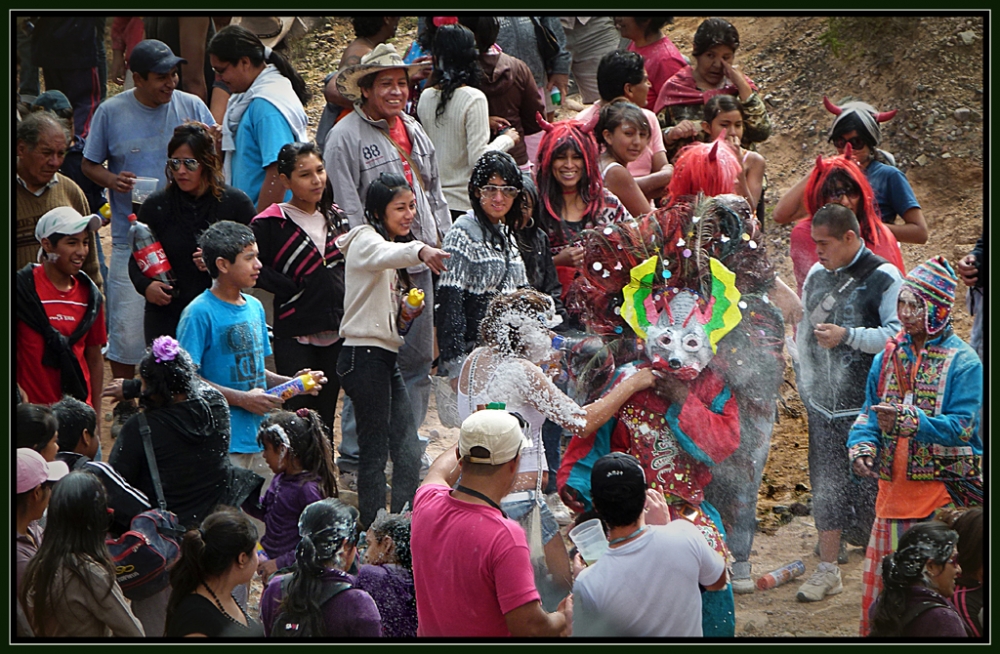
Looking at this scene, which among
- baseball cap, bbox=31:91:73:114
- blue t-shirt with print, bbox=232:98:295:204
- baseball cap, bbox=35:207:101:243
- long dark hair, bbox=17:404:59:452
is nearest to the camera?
long dark hair, bbox=17:404:59:452

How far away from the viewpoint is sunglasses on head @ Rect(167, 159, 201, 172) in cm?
542

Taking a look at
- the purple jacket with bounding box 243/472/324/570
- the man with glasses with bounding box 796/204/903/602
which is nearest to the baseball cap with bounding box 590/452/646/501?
the purple jacket with bounding box 243/472/324/570

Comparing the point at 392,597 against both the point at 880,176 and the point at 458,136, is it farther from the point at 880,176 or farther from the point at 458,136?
the point at 880,176

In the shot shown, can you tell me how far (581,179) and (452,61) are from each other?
114 centimetres

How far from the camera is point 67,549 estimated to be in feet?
12.5

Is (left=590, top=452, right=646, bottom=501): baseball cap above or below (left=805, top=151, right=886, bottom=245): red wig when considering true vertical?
below

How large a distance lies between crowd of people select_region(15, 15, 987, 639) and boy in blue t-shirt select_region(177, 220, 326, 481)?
0.04 feet

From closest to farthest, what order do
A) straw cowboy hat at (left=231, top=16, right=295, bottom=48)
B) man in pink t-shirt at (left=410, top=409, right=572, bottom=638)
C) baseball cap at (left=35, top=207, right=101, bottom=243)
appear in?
man in pink t-shirt at (left=410, top=409, right=572, bottom=638)
baseball cap at (left=35, top=207, right=101, bottom=243)
straw cowboy hat at (left=231, top=16, right=295, bottom=48)

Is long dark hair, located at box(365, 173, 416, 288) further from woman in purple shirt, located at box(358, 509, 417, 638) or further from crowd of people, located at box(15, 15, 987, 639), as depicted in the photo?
woman in purple shirt, located at box(358, 509, 417, 638)

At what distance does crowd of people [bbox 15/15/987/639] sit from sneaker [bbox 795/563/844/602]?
0.8 inches

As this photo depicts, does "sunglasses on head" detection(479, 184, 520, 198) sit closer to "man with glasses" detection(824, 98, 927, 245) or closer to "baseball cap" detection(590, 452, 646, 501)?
"man with glasses" detection(824, 98, 927, 245)

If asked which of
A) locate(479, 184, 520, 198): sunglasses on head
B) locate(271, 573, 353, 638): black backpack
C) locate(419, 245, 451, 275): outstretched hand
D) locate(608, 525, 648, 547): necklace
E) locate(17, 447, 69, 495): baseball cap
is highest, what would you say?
locate(479, 184, 520, 198): sunglasses on head

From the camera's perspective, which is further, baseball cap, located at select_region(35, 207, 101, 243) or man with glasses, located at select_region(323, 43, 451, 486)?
man with glasses, located at select_region(323, 43, 451, 486)

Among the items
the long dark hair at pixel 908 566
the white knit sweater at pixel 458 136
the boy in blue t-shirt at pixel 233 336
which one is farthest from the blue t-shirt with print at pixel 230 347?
the long dark hair at pixel 908 566
